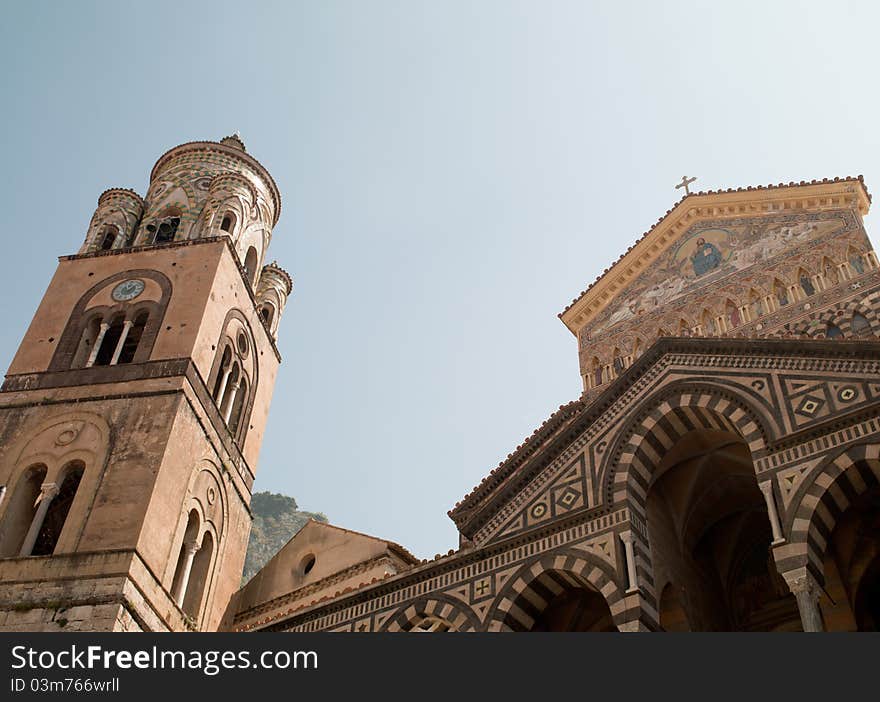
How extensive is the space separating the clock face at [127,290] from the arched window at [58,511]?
14.1ft

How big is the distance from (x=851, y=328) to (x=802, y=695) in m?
9.92

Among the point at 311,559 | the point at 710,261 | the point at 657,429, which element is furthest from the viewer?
the point at 311,559

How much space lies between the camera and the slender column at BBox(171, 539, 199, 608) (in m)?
17.3

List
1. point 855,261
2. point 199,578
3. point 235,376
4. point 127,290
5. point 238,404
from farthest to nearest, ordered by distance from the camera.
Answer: point 238,404, point 235,376, point 127,290, point 199,578, point 855,261

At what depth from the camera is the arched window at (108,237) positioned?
2222cm

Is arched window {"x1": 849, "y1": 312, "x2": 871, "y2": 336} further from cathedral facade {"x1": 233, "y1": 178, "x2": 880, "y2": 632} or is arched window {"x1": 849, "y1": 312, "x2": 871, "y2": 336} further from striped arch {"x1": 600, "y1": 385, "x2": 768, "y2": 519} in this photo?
striped arch {"x1": 600, "y1": 385, "x2": 768, "y2": 519}

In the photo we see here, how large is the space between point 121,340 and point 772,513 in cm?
1302

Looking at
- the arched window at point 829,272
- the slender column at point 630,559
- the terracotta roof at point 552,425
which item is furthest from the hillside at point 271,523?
the slender column at point 630,559

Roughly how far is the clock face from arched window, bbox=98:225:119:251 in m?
1.76

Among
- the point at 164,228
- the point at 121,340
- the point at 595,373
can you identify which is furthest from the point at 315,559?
the point at 164,228

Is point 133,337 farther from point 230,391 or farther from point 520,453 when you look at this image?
point 520,453

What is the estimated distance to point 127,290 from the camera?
2061 centimetres

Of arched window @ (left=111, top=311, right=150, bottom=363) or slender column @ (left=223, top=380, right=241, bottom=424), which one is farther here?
slender column @ (left=223, top=380, right=241, bottom=424)

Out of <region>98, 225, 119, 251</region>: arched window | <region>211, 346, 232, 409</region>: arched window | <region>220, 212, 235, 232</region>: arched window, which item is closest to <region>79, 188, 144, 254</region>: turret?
<region>98, 225, 119, 251</region>: arched window
